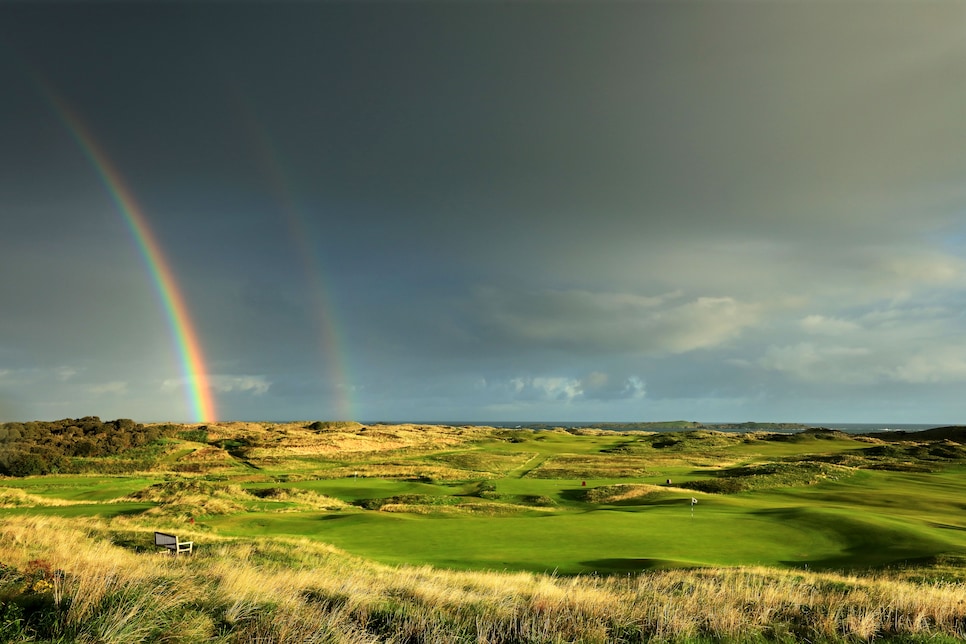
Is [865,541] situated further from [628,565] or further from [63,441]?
[63,441]

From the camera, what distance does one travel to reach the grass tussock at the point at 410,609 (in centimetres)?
698

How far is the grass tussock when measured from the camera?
22.9 feet

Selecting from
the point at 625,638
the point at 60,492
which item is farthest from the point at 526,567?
the point at 60,492

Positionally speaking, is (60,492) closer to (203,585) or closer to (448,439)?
(203,585)

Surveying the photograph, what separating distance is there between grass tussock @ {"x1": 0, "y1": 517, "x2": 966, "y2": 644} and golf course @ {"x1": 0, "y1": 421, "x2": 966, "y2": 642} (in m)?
0.05

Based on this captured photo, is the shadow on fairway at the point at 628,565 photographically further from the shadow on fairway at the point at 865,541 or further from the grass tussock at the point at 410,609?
the grass tussock at the point at 410,609

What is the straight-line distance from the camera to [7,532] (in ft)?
49.0

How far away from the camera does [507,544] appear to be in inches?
806

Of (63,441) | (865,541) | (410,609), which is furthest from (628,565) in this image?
(63,441)

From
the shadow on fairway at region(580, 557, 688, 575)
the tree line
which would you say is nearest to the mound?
the shadow on fairway at region(580, 557, 688, 575)

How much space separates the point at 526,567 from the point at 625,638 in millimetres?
9157

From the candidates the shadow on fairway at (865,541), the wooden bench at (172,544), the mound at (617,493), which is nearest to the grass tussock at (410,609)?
the wooden bench at (172,544)

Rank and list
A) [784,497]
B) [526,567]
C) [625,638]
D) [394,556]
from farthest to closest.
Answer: [784,497] < [394,556] < [526,567] < [625,638]

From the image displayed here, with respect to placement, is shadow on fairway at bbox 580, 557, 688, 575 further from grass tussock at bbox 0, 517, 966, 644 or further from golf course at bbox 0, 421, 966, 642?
grass tussock at bbox 0, 517, 966, 644
